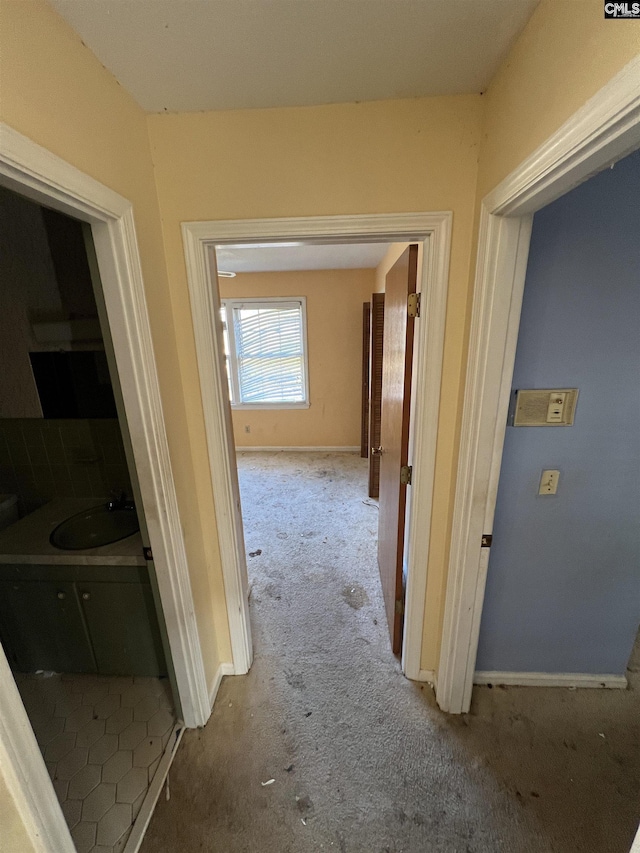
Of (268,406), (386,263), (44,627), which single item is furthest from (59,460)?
(386,263)

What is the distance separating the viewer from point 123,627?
5.08ft

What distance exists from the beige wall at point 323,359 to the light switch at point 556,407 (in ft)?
10.8

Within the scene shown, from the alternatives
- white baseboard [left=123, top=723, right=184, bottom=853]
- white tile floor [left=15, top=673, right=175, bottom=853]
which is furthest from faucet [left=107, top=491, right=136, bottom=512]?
white baseboard [left=123, top=723, right=184, bottom=853]

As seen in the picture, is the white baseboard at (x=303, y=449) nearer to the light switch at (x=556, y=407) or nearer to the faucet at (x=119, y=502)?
the faucet at (x=119, y=502)

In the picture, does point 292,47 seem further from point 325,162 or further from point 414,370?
point 414,370

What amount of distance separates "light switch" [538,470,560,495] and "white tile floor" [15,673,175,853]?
1.90 meters

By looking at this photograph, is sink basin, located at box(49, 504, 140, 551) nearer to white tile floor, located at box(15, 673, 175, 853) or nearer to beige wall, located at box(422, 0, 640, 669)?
white tile floor, located at box(15, 673, 175, 853)

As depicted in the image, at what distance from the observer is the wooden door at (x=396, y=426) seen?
1.48 meters

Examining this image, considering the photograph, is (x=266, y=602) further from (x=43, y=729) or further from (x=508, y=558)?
(x=508, y=558)

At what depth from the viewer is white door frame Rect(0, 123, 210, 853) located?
587 millimetres

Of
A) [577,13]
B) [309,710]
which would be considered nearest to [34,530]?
[309,710]

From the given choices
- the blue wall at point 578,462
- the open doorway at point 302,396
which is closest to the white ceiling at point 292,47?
the blue wall at point 578,462

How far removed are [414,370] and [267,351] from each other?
339cm

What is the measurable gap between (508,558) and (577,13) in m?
1.63
